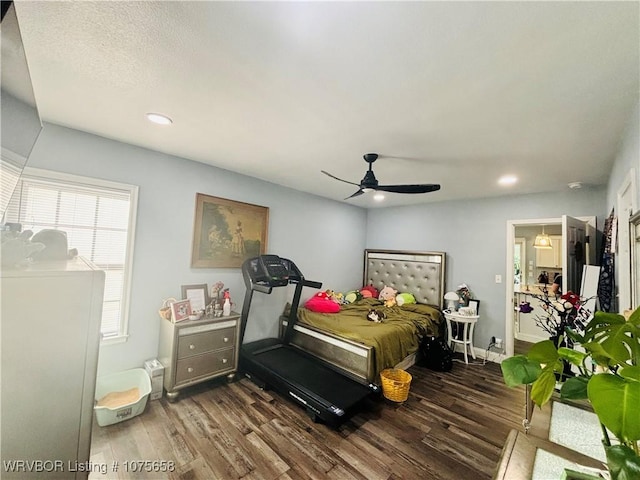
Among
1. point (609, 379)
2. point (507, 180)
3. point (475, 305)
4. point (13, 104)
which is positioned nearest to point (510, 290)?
point (475, 305)

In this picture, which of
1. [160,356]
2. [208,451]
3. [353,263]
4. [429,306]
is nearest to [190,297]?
[160,356]

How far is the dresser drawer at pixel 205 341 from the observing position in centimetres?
263

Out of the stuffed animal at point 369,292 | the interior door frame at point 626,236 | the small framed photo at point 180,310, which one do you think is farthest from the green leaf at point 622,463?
the stuffed animal at point 369,292

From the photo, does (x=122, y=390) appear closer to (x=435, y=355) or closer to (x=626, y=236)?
(x=435, y=355)

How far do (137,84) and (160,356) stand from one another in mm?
2576

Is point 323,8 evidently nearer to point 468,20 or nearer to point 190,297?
point 468,20

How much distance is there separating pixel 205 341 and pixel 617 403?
9.96 ft

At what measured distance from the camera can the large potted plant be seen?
1.49 feet

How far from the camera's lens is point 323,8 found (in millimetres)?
1036

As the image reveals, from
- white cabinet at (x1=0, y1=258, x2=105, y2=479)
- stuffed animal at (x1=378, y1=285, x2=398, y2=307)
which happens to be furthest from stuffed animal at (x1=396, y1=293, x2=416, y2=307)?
white cabinet at (x1=0, y1=258, x2=105, y2=479)

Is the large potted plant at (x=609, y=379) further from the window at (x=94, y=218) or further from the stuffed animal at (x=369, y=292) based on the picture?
the stuffed animal at (x=369, y=292)

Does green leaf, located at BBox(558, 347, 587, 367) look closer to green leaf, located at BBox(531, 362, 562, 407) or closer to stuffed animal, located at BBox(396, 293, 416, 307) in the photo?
green leaf, located at BBox(531, 362, 562, 407)

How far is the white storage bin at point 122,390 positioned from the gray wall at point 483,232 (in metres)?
4.38

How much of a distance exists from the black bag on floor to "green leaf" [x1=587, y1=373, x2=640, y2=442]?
11.6 feet
